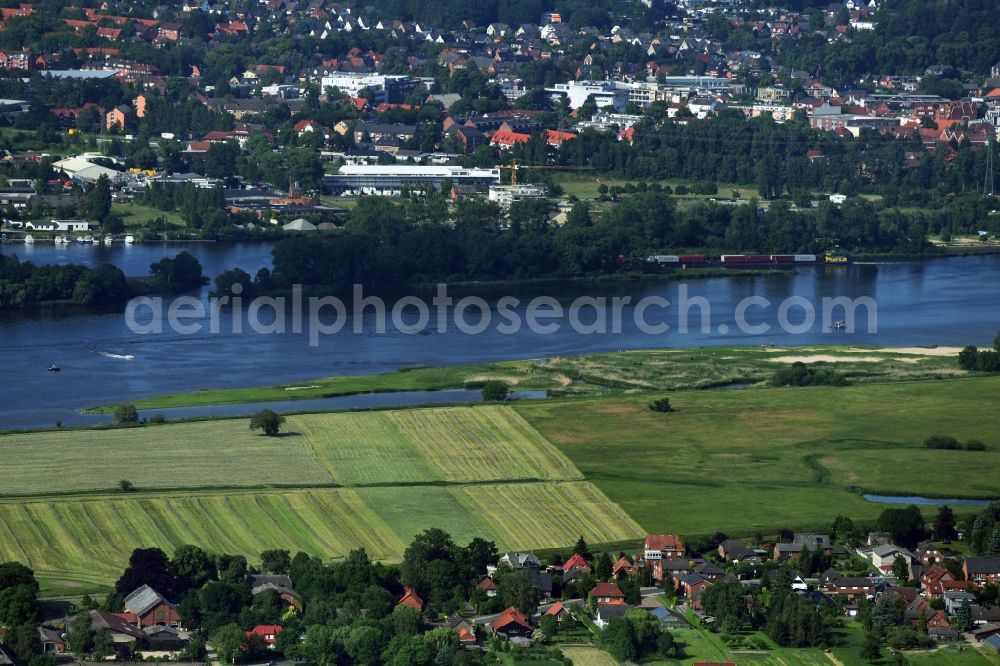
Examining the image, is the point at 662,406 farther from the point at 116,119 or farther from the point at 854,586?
the point at 116,119

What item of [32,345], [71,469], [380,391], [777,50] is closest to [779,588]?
[71,469]

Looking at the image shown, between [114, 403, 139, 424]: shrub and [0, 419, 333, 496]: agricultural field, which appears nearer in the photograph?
[0, 419, 333, 496]: agricultural field

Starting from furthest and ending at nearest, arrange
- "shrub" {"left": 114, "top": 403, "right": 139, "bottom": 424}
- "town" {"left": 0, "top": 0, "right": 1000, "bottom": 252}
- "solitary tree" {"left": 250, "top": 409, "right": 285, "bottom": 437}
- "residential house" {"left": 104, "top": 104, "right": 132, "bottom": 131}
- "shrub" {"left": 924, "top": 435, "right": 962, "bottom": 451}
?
"residential house" {"left": 104, "top": 104, "right": 132, "bottom": 131}, "town" {"left": 0, "top": 0, "right": 1000, "bottom": 252}, "shrub" {"left": 114, "top": 403, "right": 139, "bottom": 424}, "shrub" {"left": 924, "top": 435, "right": 962, "bottom": 451}, "solitary tree" {"left": 250, "top": 409, "right": 285, "bottom": 437}

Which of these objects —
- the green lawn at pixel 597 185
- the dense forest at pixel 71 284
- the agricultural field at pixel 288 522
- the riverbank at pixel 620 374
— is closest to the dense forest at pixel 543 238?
the dense forest at pixel 71 284

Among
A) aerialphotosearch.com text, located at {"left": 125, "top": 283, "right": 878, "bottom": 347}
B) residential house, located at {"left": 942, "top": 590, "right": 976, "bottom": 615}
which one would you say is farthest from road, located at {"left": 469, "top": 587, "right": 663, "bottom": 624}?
aerialphotosearch.com text, located at {"left": 125, "top": 283, "right": 878, "bottom": 347}

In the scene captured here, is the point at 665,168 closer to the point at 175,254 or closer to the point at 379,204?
the point at 379,204

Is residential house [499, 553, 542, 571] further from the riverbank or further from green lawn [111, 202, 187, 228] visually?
→ green lawn [111, 202, 187, 228]
